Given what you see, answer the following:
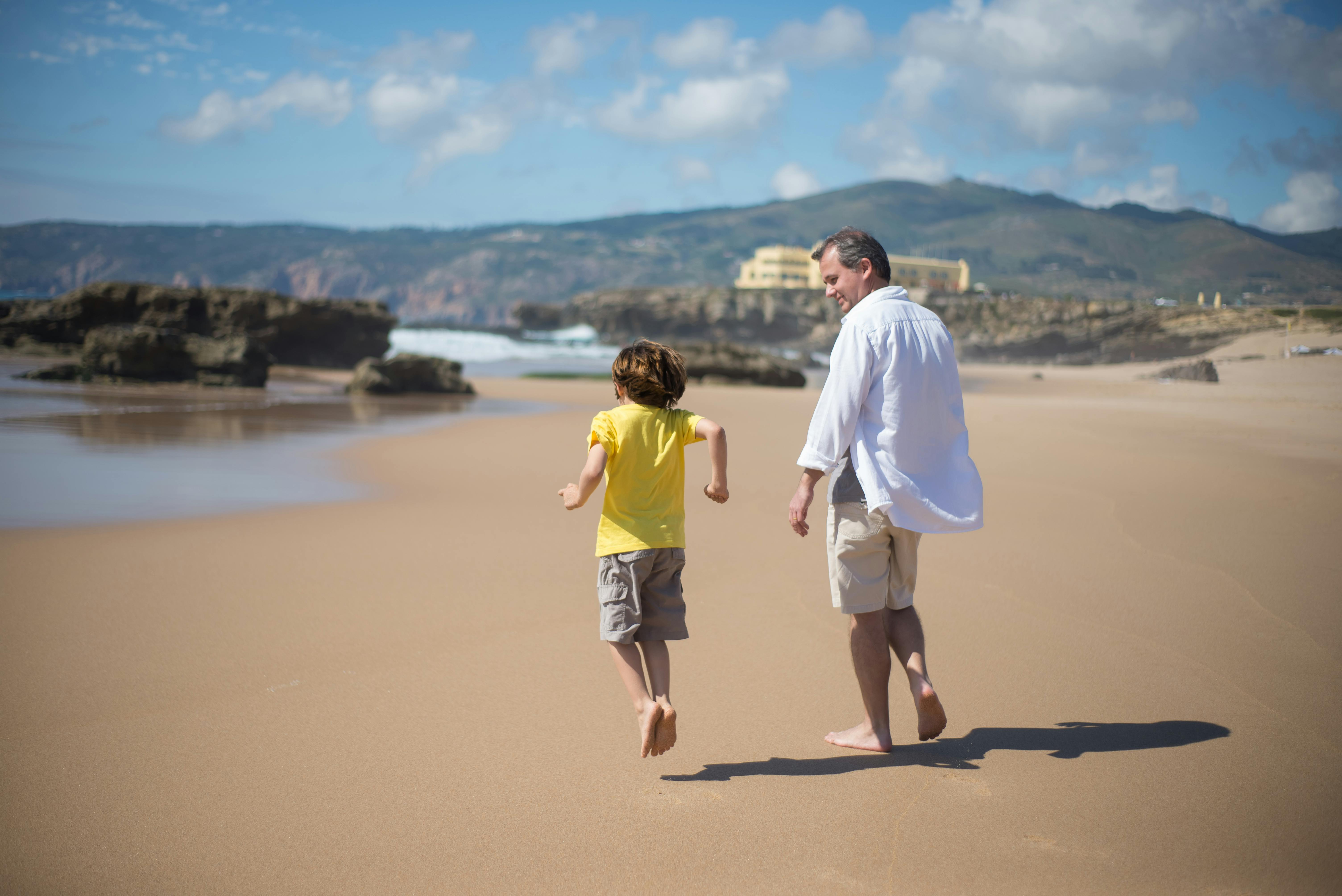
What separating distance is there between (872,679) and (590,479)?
1198 mm

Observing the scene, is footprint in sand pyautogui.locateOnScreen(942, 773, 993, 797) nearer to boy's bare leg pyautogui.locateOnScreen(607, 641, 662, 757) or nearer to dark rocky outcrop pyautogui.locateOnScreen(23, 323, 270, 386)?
boy's bare leg pyautogui.locateOnScreen(607, 641, 662, 757)

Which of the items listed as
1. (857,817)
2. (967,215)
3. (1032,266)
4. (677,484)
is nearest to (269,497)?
(677,484)

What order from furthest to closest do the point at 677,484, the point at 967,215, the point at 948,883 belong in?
the point at 967,215
the point at 677,484
the point at 948,883

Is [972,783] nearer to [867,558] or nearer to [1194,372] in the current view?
[867,558]

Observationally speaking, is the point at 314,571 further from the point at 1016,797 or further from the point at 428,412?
the point at 428,412

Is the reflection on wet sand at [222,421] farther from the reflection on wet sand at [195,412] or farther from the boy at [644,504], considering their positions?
the boy at [644,504]

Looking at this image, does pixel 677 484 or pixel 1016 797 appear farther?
pixel 677 484

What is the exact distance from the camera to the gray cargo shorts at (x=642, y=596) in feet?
9.87

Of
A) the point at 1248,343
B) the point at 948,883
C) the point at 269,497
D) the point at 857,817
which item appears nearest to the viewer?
the point at 948,883

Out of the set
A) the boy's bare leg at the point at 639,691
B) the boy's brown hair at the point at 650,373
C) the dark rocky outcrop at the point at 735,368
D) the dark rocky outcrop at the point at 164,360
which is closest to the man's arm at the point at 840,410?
the boy's brown hair at the point at 650,373

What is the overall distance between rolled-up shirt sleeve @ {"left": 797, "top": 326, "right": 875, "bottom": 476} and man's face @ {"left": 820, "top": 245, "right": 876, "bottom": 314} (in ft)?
0.72

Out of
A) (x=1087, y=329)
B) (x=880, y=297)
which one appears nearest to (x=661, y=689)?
(x=880, y=297)

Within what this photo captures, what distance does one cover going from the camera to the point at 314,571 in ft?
16.8

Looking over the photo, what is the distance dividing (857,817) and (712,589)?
8.06 feet
